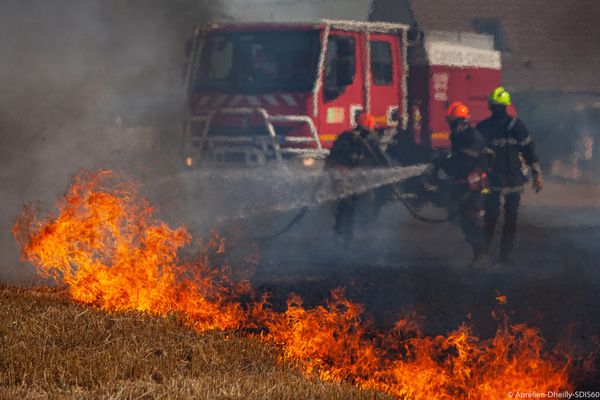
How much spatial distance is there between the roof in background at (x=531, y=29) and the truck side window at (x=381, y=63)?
17.9m

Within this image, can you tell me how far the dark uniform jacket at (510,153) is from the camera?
11.0 metres

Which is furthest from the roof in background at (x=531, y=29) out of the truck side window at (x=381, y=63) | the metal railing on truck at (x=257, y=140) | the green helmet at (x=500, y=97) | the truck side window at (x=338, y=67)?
the green helmet at (x=500, y=97)

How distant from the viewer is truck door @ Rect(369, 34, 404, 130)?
516 inches

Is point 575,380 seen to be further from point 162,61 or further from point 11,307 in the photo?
point 162,61

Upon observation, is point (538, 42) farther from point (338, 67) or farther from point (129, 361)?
point (129, 361)

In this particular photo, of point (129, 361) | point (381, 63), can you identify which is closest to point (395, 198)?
point (381, 63)

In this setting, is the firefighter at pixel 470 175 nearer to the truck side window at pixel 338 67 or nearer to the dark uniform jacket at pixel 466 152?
the dark uniform jacket at pixel 466 152

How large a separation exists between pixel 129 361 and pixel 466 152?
6.66 meters

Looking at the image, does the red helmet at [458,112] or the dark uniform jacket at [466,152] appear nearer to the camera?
the dark uniform jacket at [466,152]

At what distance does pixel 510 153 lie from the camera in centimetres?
1102

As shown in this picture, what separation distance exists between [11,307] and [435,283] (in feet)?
14.2

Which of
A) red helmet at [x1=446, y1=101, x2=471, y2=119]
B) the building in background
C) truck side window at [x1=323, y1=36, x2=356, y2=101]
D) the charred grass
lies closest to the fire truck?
truck side window at [x1=323, y1=36, x2=356, y2=101]

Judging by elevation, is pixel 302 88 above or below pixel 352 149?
above

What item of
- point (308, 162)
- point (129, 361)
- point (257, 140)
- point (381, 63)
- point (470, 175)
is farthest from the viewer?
point (381, 63)
